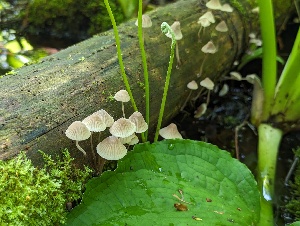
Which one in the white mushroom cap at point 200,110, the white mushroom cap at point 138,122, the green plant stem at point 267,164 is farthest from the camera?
the white mushroom cap at point 200,110

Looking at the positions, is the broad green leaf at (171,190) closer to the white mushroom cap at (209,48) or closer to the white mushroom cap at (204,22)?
the white mushroom cap at (209,48)

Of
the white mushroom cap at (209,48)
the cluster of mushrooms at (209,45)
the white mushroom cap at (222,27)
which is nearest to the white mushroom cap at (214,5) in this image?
the cluster of mushrooms at (209,45)

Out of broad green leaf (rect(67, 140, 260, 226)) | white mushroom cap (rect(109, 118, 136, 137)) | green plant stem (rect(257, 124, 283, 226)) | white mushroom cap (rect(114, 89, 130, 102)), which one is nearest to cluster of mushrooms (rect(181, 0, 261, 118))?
green plant stem (rect(257, 124, 283, 226))

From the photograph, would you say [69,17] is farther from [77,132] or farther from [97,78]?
[77,132]

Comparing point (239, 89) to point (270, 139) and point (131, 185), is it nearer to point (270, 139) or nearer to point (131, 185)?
point (270, 139)

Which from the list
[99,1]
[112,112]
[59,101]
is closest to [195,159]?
[112,112]

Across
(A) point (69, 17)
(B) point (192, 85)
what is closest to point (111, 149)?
(B) point (192, 85)
